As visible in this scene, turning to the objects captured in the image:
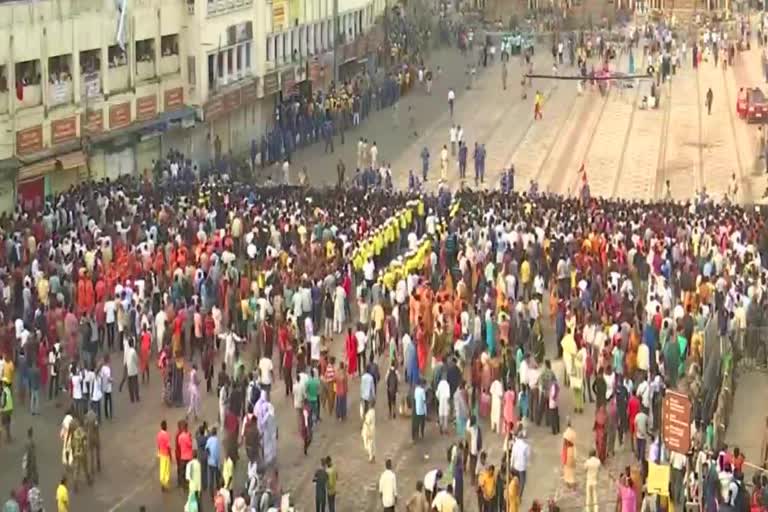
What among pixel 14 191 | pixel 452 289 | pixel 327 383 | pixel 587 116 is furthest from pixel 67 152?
pixel 587 116

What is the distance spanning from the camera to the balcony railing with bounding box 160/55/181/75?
1698 inches

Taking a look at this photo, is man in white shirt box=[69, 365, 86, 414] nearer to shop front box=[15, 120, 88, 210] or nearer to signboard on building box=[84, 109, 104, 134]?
shop front box=[15, 120, 88, 210]

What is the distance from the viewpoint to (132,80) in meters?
41.3

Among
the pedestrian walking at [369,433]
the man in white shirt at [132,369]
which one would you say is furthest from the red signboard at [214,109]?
the pedestrian walking at [369,433]

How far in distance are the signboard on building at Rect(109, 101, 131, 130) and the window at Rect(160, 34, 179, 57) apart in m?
2.93

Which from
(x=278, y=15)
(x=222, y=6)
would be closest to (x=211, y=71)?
(x=222, y=6)

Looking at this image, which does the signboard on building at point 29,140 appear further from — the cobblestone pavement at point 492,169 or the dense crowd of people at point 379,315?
the cobblestone pavement at point 492,169

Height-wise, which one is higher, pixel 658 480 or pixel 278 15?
pixel 278 15

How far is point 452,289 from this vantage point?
27594mm

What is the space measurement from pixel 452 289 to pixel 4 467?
897cm

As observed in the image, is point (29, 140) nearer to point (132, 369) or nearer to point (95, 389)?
point (132, 369)

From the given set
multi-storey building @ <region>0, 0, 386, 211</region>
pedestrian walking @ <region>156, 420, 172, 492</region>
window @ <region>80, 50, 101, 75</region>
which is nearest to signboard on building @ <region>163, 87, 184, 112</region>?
multi-storey building @ <region>0, 0, 386, 211</region>

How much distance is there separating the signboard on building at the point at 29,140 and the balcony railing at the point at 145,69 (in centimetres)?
519

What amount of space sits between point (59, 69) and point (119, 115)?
8.18ft
